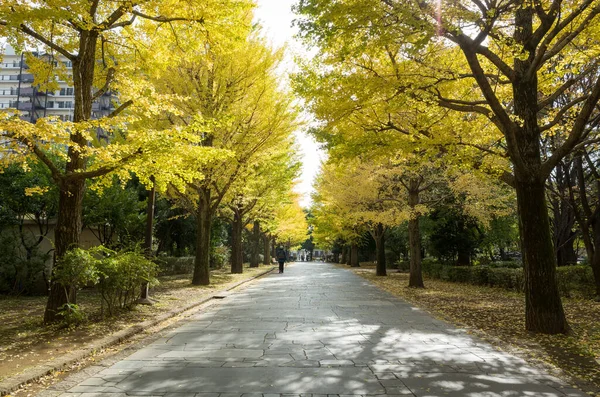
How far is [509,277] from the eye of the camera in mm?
16984

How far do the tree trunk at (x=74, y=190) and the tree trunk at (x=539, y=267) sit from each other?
8.69 meters

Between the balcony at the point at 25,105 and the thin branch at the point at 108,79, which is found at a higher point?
the balcony at the point at 25,105

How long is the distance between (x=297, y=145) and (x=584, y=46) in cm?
1546

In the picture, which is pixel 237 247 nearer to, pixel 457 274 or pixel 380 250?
pixel 380 250

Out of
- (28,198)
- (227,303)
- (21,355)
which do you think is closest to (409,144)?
(227,303)

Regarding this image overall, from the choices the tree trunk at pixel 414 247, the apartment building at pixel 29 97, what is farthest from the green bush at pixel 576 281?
the apartment building at pixel 29 97

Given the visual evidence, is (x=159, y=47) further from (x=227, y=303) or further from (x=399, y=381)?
(x=399, y=381)

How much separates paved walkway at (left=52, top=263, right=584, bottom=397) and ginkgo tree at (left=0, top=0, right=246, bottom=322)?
330cm

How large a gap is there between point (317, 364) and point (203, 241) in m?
13.2

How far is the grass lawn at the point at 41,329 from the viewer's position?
18.4 ft

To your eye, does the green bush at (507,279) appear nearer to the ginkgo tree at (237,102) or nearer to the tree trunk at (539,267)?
the tree trunk at (539,267)

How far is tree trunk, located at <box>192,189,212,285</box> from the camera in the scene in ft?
58.1

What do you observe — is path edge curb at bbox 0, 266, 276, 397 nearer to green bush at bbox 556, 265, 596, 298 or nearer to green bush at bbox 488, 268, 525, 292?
green bush at bbox 556, 265, 596, 298

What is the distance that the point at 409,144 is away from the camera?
10406mm
